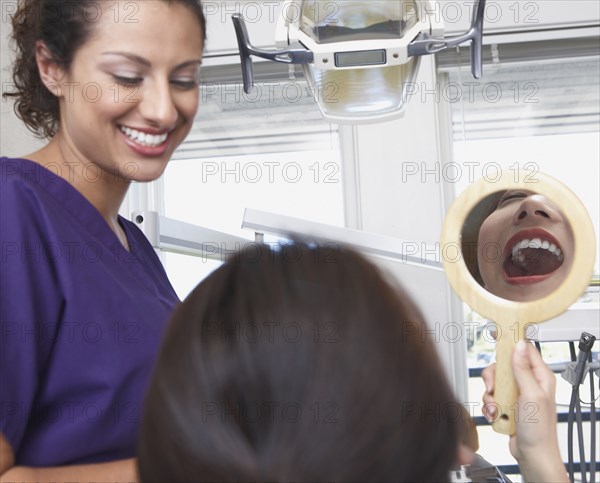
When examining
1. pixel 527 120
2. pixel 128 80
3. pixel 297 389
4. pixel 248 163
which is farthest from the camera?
pixel 248 163

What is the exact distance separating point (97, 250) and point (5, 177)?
14 centimetres

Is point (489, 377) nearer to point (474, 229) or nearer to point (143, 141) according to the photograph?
point (474, 229)

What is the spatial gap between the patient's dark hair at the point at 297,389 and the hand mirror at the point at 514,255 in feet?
0.81

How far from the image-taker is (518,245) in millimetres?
802

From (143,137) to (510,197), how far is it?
46cm

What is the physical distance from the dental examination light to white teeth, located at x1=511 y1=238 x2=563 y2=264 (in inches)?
11.1

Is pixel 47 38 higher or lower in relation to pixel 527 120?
lower

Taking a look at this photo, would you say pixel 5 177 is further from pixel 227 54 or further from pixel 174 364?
pixel 227 54

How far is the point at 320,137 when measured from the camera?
7.73 feet

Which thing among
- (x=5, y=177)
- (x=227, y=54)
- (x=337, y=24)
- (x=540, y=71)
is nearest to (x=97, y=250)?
(x=5, y=177)

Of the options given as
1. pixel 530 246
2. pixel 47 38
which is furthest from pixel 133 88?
pixel 530 246

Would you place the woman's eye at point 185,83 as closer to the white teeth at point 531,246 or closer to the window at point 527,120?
the white teeth at point 531,246

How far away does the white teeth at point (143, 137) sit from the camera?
0.92 meters

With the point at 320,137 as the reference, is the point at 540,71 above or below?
above
